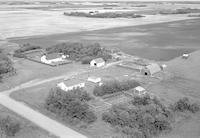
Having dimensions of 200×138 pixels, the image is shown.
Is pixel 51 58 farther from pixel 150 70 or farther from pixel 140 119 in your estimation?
pixel 140 119

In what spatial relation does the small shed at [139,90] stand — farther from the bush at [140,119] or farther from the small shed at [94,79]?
the small shed at [94,79]

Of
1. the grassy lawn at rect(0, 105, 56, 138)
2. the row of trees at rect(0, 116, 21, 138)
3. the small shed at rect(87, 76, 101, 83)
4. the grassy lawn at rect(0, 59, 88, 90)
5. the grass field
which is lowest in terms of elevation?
the grass field

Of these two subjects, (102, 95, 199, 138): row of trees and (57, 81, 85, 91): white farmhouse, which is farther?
(57, 81, 85, 91): white farmhouse

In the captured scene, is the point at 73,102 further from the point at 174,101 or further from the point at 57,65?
the point at 57,65

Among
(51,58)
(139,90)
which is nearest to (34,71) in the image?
(51,58)

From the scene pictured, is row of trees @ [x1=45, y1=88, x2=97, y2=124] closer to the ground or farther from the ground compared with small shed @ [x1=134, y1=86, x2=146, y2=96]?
farther from the ground

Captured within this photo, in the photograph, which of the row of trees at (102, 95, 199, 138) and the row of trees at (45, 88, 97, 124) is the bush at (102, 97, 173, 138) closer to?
the row of trees at (102, 95, 199, 138)

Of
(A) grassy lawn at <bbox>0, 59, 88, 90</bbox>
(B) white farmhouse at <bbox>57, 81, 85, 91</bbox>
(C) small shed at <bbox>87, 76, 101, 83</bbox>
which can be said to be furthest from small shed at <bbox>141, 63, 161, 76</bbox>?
(B) white farmhouse at <bbox>57, 81, 85, 91</bbox>
